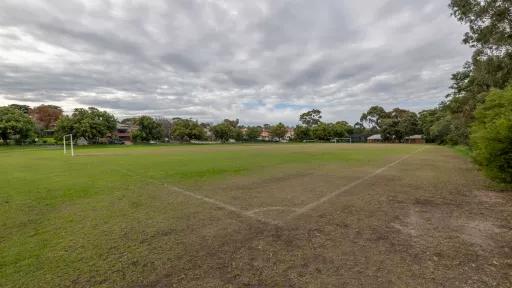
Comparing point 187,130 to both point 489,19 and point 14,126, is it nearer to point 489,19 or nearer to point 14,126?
point 14,126

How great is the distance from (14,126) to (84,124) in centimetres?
1107

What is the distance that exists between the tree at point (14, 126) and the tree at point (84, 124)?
492 centimetres

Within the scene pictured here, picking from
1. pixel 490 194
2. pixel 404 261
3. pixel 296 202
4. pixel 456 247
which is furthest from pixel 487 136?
pixel 404 261

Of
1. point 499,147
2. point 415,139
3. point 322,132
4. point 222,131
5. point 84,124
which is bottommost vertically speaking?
point 415,139

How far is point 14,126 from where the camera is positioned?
154ft

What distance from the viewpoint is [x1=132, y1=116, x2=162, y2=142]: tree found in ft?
231

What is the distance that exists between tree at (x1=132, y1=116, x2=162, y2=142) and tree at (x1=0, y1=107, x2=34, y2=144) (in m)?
23.1

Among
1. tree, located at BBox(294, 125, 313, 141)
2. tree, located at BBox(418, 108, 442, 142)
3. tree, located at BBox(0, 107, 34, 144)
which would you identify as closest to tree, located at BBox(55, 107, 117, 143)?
tree, located at BBox(0, 107, 34, 144)

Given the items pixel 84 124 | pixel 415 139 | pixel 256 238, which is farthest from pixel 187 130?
pixel 415 139

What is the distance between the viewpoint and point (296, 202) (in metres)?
7.45

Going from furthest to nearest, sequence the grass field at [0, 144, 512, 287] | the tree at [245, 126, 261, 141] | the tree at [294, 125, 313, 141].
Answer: the tree at [294, 125, 313, 141]
the tree at [245, 126, 261, 141]
the grass field at [0, 144, 512, 287]

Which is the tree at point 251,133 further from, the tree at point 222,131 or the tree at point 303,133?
the tree at point 303,133

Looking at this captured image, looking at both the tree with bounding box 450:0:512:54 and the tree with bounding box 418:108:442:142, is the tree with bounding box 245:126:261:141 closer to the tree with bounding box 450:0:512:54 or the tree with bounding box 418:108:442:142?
the tree with bounding box 418:108:442:142

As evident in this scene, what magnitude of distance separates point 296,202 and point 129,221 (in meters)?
4.41
